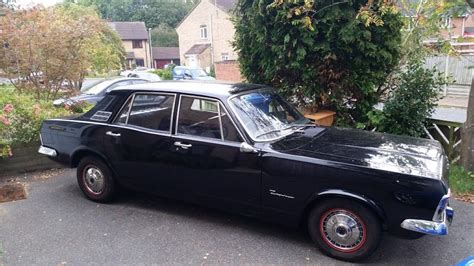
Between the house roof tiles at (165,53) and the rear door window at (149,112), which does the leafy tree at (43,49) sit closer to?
the rear door window at (149,112)

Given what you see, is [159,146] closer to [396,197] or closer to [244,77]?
[396,197]

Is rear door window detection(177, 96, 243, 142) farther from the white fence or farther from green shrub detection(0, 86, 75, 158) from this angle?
the white fence

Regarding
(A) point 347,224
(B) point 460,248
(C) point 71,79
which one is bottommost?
(B) point 460,248

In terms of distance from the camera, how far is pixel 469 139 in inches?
220

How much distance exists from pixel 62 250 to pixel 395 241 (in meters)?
3.44

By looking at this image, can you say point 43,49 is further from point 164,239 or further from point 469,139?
point 469,139

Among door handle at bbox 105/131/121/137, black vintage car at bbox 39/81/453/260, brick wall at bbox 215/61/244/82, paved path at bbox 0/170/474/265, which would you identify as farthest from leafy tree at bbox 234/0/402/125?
brick wall at bbox 215/61/244/82

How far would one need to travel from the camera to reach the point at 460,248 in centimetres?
372

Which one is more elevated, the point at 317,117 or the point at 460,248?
the point at 317,117

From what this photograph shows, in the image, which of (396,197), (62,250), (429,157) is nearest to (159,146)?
(62,250)

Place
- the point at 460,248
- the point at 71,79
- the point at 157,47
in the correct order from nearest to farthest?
1. the point at 460,248
2. the point at 71,79
3. the point at 157,47

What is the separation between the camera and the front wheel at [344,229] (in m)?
3.31

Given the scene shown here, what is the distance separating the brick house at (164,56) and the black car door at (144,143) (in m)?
55.7

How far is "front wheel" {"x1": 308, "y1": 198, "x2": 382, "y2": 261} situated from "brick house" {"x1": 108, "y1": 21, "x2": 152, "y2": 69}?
55021 mm
